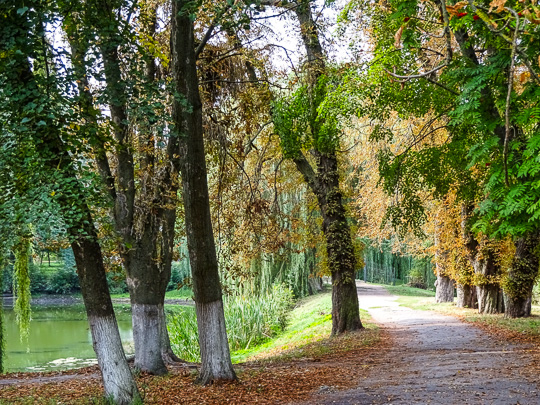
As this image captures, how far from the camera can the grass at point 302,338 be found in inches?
515

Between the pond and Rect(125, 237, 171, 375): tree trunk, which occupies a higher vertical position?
Rect(125, 237, 171, 375): tree trunk

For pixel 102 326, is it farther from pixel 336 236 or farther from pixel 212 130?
pixel 336 236

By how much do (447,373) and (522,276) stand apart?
25.8ft

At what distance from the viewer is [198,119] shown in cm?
836

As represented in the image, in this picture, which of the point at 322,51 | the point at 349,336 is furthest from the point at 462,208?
the point at 322,51

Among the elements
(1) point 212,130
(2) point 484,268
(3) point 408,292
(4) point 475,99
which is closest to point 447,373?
(4) point 475,99

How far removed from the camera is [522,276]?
1492 cm

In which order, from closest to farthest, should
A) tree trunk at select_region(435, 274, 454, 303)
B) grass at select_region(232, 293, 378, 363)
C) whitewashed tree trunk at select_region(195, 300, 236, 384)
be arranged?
1. whitewashed tree trunk at select_region(195, 300, 236, 384)
2. grass at select_region(232, 293, 378, 363)
3. tree trunk at select_region(435, 274, 454, 303)

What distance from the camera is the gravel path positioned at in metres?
6.75

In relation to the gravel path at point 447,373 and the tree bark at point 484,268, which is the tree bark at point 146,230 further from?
the tree bark at point 484,268

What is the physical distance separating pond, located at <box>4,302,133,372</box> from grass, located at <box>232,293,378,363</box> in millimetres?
5139

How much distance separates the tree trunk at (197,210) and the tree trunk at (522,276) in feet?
33.4

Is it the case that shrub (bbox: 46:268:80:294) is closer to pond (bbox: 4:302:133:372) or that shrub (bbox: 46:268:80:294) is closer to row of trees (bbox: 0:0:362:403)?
pond (bbox: 4:302:133:372)

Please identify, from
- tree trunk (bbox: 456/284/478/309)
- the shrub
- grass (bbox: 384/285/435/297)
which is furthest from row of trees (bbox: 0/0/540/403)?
the shrub
